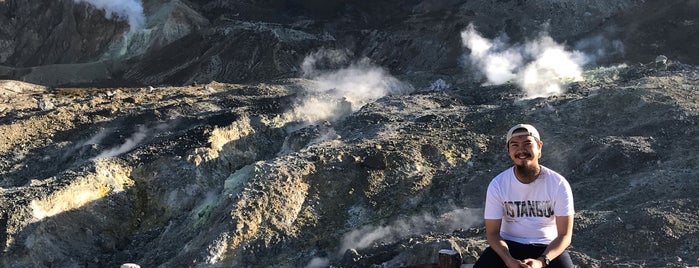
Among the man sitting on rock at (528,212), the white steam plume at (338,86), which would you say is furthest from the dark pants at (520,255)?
the white steam plume at (338,86)

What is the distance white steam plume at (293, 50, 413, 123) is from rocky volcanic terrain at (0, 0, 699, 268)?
0.31 ft

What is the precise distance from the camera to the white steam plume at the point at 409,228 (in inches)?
348

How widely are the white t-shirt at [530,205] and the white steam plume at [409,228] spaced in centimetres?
467

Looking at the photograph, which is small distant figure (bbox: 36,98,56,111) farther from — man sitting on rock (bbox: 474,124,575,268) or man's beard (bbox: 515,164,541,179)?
man's beard (bbox: 515,164,541,179)

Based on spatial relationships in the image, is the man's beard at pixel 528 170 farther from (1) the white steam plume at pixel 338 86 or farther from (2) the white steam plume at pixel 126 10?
(2) the white steam plume at pixel 126 10

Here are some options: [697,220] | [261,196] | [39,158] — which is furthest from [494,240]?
[39,158]

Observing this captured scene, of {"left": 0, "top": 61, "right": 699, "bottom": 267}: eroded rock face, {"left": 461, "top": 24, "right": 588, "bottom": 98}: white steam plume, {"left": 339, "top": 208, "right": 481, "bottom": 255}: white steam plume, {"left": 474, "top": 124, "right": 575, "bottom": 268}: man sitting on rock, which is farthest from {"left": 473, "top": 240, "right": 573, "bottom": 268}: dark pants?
{"left": 461, "top": 24, "right": 588, "bottom": 98}: white steam plume

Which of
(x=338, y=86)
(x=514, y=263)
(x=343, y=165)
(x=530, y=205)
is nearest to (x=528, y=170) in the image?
(x=530, y=205)

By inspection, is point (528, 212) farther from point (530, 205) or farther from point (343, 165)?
point (343, 165)

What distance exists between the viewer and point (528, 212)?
4023mm

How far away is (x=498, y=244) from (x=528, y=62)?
57.7 ft

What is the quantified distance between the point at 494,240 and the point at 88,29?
32614 millimetres

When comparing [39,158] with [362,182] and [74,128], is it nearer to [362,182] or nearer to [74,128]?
[74,128]

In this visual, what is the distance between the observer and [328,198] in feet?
33.1
